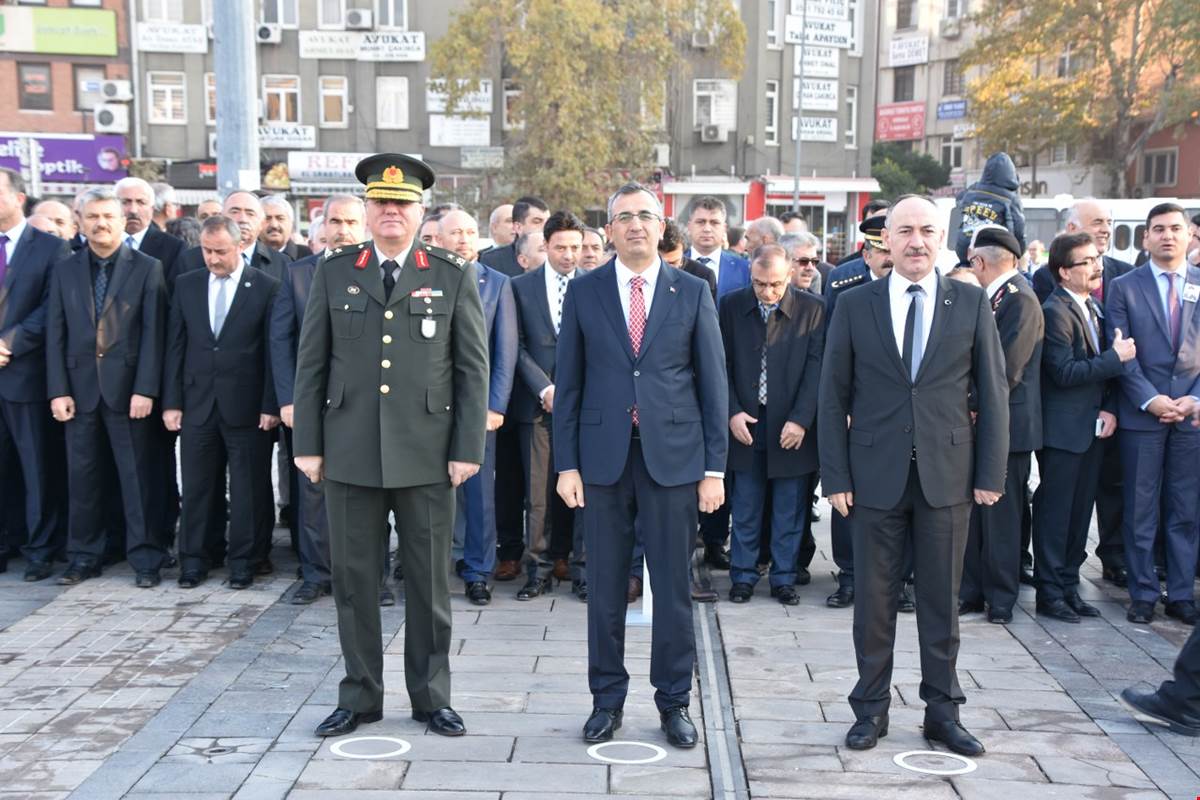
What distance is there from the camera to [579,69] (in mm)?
32000

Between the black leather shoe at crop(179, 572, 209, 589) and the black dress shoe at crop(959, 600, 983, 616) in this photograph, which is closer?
the black dress shoe at crop(959, 600, 983, 616)

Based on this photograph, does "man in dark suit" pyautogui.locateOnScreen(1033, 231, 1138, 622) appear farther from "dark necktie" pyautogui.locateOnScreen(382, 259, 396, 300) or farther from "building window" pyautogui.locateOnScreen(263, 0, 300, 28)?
"building window" pyautogui.locateOnScreen(263, 0, 300, 28)

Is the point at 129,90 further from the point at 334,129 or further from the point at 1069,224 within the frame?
the point at 1069,224

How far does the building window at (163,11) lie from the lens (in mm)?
36531

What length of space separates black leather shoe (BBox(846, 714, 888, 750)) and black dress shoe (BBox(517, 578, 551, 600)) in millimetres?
2742

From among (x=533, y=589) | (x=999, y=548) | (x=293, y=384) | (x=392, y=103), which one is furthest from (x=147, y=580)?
(x=392, y=103)

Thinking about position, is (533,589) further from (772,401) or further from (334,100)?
(334,100)

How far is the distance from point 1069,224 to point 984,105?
2954 centimetres

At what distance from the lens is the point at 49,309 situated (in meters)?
7.75

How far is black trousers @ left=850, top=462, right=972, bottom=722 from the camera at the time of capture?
510 cm

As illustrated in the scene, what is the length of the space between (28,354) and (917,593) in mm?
5608

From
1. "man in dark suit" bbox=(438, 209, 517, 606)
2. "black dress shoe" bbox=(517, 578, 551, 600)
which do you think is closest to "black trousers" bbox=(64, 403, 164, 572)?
"man in dark suit" bbox=(438, 209, 517, 606)

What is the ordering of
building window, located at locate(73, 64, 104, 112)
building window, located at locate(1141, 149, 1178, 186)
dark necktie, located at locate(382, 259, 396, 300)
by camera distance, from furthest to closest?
building window, located at locate(1141, 149, 1178, 186) < building window, located at locate(73, 64, 104, 112) < dark necktie, located at locate(382, 259, 396, 300)

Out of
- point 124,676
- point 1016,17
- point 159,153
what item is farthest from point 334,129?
point 124,676
